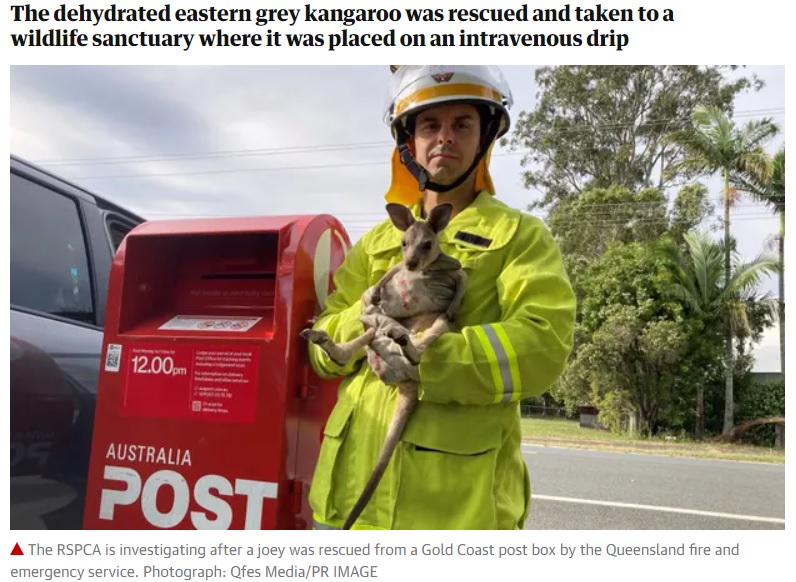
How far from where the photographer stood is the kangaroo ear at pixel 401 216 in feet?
5.77

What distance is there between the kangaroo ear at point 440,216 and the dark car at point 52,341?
165 centimetres

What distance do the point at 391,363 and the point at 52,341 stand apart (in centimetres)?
166

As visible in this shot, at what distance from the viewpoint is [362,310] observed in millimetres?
1805

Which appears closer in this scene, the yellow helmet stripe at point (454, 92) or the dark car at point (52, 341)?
the yellow helmet stripe at point (454, 92)

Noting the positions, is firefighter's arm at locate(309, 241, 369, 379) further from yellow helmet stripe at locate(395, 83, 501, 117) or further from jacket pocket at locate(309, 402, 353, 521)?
yellow helmet stripe at locate(395, 83, 501, 117)

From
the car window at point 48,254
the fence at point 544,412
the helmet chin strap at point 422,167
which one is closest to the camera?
the helmet chin strap at point 422,167

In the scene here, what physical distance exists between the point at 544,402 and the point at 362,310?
20.2m

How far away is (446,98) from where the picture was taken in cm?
186

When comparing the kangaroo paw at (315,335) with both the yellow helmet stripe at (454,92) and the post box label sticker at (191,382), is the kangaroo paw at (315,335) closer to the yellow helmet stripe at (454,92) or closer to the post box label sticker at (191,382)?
the post box label sticker at (191,382)

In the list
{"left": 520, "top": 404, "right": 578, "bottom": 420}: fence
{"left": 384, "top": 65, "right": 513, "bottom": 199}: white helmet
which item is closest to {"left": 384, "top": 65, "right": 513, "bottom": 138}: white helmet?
{"left": 384, "top": 65, "right": 513, "bottom": 199}: white helmet

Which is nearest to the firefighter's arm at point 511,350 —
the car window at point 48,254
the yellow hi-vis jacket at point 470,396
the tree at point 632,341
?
the yellow hi-vis jacket at point 470,396

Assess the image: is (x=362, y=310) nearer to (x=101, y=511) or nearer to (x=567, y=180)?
(x=101, y=511)

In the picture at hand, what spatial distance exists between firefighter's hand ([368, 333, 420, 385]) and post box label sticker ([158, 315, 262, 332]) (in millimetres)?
698
